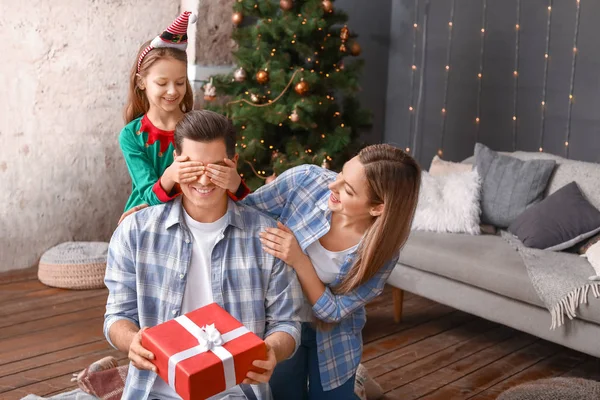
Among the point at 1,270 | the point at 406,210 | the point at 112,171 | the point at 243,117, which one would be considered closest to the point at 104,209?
the point at 112,171

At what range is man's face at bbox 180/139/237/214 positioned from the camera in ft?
5.76

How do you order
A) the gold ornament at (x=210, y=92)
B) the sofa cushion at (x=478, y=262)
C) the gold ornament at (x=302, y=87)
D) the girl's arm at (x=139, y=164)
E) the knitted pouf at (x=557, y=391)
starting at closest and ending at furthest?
the knitted pouf at (x=557, y=391) → the girl's arm at (x=139, y=164) → the sofa cushion at (x=478, y=262) → the gold ornament at (x=302, y=87) → the gold ornament at (x=210, y=92)

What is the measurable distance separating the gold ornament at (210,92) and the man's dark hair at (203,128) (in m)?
2.59

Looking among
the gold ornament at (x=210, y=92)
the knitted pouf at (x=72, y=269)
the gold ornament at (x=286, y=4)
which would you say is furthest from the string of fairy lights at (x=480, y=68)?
the knitted pouf at (x=72, y=269)

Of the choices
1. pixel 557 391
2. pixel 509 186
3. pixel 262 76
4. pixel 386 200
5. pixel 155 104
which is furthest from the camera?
pixel 262 76

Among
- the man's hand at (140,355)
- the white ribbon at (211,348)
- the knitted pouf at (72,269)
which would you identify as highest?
the white ribbon at (211,348)

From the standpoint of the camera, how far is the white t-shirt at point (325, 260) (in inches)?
82.7

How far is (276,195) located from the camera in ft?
7.16

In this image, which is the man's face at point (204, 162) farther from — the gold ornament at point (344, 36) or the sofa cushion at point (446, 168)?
the gold ornament at point (344, 36)

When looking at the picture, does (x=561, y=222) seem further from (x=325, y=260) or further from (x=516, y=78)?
(x=325, y=260)

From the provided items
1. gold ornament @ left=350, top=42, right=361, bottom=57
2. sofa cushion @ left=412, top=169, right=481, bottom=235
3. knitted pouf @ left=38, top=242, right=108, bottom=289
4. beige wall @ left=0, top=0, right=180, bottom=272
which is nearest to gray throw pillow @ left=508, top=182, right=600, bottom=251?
sofa cushion @ left=412, top=169, right=481, bottom=235

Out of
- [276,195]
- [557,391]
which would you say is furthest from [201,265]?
[557,391]

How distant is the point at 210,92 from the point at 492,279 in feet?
6.81

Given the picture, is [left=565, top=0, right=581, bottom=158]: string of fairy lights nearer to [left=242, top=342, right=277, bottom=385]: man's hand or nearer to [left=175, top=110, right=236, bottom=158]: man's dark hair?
[left=175, top=110, right=236, bottom=158]: man's dark hair
